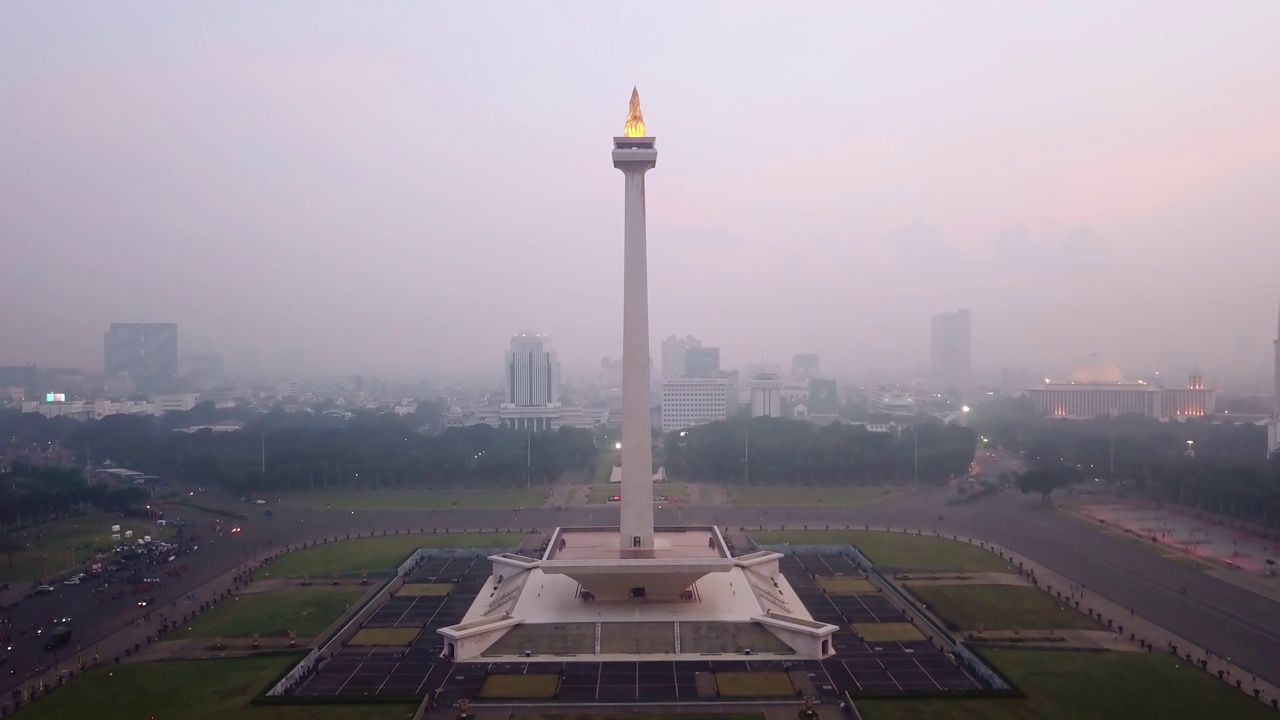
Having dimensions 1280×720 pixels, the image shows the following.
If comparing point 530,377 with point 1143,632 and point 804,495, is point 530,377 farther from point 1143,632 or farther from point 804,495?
point 1143,632

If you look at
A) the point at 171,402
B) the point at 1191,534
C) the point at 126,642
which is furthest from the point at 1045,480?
the point at 171,402

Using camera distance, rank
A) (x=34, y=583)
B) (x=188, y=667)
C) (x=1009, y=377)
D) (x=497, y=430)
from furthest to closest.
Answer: (x=1009, y=377)
(x=497, y=430)
(x=34, y=583)
(x=188, y=667)

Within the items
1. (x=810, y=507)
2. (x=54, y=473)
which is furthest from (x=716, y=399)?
(x=54, y=473)

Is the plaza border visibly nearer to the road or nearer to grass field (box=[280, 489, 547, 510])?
the road

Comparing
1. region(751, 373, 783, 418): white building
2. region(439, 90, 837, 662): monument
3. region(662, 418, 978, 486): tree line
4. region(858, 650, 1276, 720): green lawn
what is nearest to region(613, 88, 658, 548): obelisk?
region(439, 90, 837, 662): monument

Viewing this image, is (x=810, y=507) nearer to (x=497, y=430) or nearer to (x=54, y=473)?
(x=497, y=430)

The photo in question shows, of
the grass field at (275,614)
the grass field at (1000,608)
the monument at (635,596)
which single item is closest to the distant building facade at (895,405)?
the grass field at (1000,608)

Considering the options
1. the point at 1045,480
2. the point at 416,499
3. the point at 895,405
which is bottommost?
the point at 416,499
